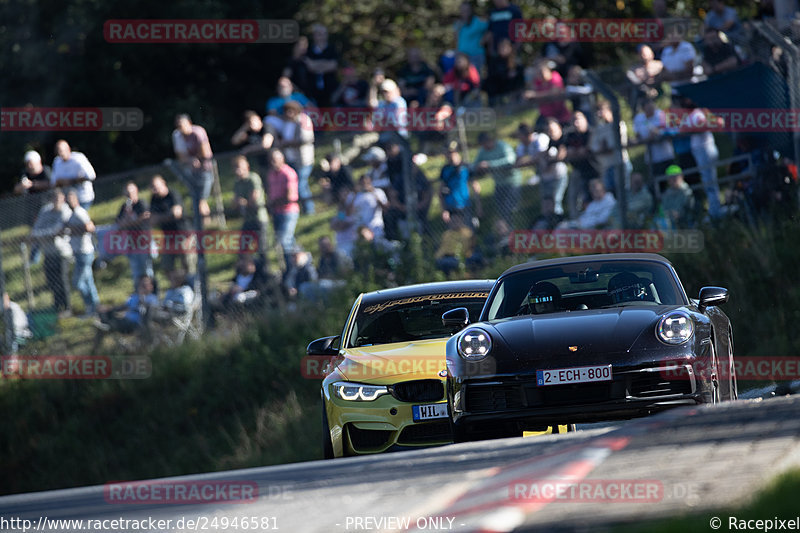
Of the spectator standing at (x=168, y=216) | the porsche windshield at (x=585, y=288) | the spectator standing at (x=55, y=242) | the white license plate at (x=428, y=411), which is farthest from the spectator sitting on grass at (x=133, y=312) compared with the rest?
the porsche windshield at (x=585, y=288)

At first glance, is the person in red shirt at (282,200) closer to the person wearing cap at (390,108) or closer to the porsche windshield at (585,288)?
the person wearing cap at (390,108)

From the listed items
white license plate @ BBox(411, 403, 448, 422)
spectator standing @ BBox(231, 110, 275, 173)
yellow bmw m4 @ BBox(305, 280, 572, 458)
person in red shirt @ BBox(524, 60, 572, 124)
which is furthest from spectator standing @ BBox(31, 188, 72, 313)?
white license plate @ BBox(411, 403, 448, 422)

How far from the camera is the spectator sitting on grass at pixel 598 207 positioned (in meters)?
16.5

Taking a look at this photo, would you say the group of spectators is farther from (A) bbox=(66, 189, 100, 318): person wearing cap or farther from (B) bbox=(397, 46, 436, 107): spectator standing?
(B) bbox=(397, 46, 436, 107): spectator standing

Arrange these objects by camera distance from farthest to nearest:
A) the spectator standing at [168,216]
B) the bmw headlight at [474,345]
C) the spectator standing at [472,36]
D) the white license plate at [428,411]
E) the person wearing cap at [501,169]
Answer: the spectator standing at [472,36]
the spectator standing at [168,216]
the person wearing cap at [501,169]
the white license plate at [428,411]
the bmw headlight at [474,345]

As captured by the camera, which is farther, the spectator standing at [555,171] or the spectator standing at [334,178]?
the spectator standing at [334,178]

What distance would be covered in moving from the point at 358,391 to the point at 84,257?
31.1 ft

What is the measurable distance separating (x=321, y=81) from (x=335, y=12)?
41.8ft

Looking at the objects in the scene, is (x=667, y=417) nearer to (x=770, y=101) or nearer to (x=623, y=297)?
(x=623, y=297)

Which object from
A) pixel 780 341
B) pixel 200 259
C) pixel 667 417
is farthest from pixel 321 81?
pixel 667 417

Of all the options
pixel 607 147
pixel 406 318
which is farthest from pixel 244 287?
pixel 406 318

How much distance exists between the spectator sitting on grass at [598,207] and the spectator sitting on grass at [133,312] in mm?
6408

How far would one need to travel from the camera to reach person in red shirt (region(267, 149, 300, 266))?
17922 mm

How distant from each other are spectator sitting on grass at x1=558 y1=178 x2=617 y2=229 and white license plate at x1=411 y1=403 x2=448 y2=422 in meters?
6.41
